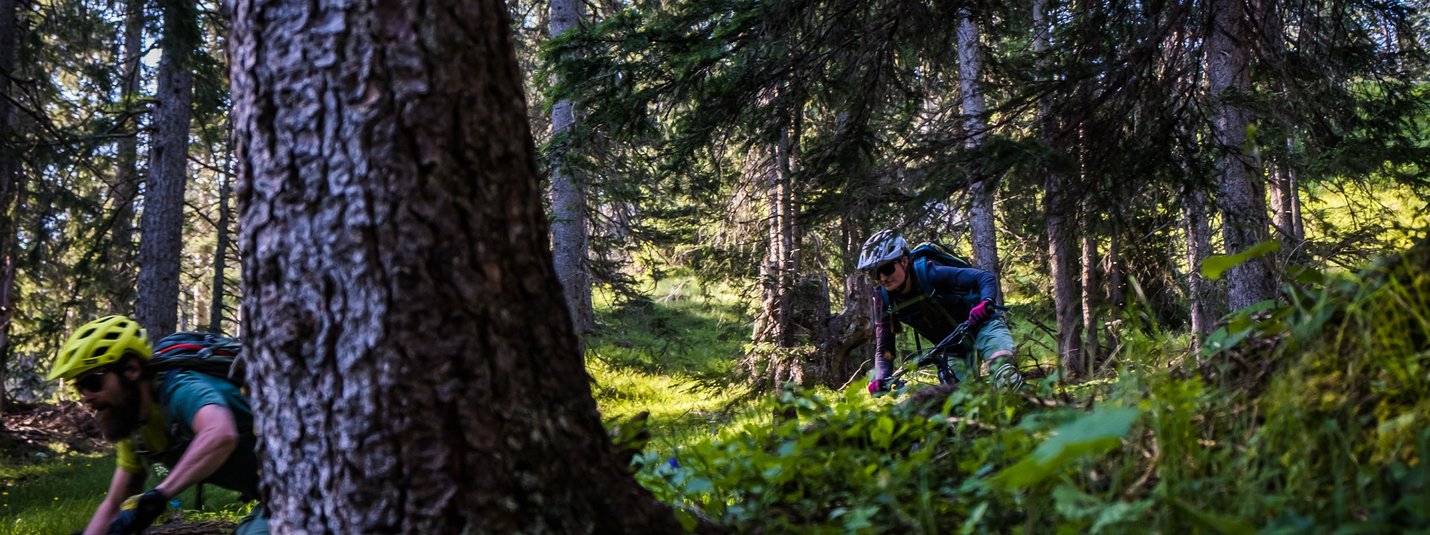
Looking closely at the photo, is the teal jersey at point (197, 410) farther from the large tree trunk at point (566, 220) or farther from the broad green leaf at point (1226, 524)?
the large tree trunk at point (566, 220)

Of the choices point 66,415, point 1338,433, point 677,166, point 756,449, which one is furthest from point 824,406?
point 66,415

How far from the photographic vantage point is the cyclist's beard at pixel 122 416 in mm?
4133

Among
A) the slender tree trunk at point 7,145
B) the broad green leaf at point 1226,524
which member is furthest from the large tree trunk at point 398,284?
the slender tree trunk at point 7,145

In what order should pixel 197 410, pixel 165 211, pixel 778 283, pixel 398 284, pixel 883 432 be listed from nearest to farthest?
pixel 398 284
pixel 883 432
pixel 197 410
pixel 165 211
pixel 778 283

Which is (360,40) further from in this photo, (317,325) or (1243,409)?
(1243,409)

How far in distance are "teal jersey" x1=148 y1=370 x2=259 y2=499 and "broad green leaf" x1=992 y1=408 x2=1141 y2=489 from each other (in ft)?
10.3

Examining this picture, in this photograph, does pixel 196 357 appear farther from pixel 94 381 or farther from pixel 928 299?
pixel 928 299

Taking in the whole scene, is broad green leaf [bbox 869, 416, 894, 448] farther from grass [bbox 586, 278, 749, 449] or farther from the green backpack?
grass [bbox 586, 278, 749, 449]

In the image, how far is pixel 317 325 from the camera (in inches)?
89.6

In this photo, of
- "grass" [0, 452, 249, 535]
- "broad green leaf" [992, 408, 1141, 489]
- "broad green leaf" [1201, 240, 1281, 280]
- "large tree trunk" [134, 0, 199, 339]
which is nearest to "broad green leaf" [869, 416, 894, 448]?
"broad green leaf" [992, 408, 1141, 489]

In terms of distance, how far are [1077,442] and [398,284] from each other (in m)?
1.62

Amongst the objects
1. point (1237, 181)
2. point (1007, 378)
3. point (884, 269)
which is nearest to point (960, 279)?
point (884, 269)

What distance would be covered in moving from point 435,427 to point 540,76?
4606mm

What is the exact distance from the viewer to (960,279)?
239 inches
